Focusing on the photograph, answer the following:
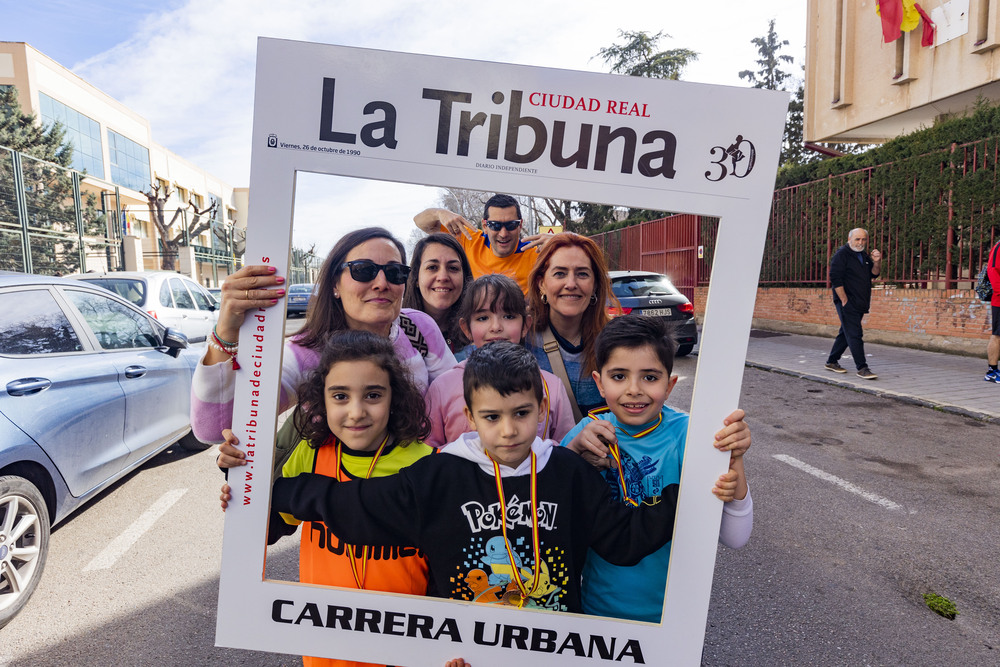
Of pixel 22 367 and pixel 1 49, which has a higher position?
pixel 1 49

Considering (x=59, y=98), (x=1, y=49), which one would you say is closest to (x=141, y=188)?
(x=59, y=98)

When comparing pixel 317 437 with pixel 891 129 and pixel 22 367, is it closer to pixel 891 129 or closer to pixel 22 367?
pixel 22 367

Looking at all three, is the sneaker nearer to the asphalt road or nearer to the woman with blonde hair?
the asphalt road

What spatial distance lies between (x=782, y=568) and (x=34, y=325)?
4.28m

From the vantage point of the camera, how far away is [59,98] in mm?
32625

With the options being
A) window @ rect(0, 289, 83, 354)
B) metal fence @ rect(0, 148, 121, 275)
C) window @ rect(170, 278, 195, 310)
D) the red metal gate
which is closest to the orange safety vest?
the red metal gate

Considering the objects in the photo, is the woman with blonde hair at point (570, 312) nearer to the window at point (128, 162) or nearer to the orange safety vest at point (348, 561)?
the orange safety vest at point (348, 561)

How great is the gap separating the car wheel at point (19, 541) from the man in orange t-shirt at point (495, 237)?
2.52m

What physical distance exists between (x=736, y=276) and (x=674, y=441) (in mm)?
410

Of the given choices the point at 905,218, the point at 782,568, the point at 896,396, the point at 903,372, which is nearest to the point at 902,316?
the point at 905,218

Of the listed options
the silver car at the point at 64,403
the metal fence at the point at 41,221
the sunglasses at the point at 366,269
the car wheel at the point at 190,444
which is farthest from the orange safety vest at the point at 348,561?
the metal fence at the point at 41,221

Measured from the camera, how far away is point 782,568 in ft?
10.4

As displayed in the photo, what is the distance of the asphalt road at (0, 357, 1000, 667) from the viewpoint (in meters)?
2.49

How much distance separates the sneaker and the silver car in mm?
8012
